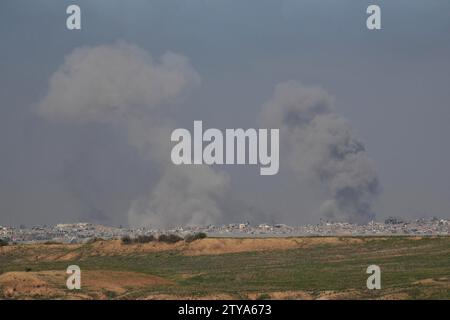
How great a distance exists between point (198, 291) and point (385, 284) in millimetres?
17078

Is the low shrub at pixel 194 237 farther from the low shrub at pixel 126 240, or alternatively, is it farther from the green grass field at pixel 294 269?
the low shrub at pixel 126 240

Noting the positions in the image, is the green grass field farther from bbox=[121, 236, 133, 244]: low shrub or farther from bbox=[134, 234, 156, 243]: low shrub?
bbox=[134, 234, 156, 243]: low shrub

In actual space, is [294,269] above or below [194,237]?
below

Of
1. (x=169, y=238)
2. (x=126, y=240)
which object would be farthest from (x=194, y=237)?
(x=126, y=240)

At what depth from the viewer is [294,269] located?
362ft

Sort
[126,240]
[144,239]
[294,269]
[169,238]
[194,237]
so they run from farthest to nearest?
[144,239] < [169,238] < [126,240] < [194,237] < [294,269]

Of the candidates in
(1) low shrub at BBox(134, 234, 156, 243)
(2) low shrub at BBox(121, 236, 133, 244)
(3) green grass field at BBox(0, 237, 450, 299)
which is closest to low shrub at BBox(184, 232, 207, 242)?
(3) green grass field at BBox(0, 237, 450, 299)

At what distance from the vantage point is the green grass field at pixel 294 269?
77.9 m

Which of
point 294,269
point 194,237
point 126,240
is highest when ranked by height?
point 194,237

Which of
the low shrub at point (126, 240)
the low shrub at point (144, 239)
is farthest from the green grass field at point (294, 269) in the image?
the low shrub at point (144, 239)

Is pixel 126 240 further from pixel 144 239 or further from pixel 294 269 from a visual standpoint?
pixel 294 269

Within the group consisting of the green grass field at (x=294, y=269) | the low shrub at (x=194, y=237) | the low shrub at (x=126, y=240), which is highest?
the low shrub at (x=194, y=237)

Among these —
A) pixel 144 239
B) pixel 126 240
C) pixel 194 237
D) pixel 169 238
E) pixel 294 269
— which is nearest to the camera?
pixel 294 269
